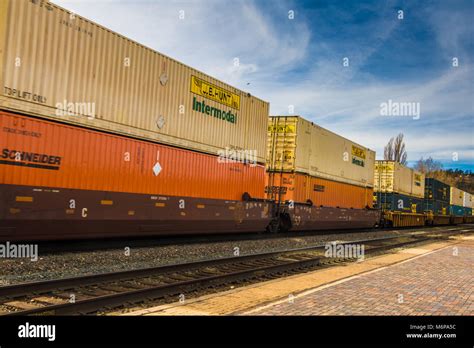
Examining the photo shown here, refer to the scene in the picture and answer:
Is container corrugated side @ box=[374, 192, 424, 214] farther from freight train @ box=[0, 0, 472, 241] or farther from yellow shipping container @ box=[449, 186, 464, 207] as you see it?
yellow shipping container @ box=[449, 186, 464, 207]

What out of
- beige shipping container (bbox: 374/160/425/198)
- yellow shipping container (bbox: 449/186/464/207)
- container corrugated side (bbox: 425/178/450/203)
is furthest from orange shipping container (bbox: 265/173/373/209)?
yellow shipping container (bbox: 449/186/464/207)

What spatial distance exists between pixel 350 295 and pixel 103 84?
8514mm

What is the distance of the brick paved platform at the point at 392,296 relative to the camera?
240 inches

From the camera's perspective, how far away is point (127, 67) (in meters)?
12.2

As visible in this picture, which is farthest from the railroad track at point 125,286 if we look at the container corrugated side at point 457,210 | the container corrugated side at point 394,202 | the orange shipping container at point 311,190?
the container corrugated side at point 457,210

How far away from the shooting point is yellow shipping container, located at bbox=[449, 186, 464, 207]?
49.6 m

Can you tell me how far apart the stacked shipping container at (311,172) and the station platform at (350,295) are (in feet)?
30.7

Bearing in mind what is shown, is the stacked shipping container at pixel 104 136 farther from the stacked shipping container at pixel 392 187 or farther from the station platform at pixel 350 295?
the stacked shipping container at pixel 392 187

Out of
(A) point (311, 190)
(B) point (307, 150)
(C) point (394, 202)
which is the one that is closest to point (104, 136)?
(B) point (307, 150)

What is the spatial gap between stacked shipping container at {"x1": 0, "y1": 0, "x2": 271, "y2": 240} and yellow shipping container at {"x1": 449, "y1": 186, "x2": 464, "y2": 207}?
41538 mm

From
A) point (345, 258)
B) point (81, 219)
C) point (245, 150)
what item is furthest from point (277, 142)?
point (81, 219)

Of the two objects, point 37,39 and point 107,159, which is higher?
point 37,39
